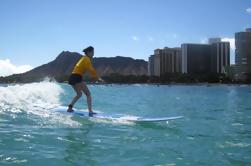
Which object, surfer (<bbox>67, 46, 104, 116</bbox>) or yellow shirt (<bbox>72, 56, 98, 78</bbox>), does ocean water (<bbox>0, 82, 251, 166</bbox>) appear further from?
yellow shirt (<bbox>72, 56, 98, 78</bbox>)

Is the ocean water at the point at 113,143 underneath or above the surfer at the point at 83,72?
underneath

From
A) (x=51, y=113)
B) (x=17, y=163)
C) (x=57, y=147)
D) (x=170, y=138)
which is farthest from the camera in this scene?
(x=51, y=113)

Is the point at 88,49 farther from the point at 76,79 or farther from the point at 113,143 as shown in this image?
the point at 113,143

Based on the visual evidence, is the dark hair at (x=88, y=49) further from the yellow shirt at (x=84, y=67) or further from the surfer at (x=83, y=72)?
the yellow shirt at (x=84, y=67)

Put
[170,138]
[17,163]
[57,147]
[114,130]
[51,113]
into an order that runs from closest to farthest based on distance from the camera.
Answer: [17,163] → [57,147] → [170,138] → [114,130] → [51,113]

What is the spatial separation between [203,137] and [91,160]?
3813 mm

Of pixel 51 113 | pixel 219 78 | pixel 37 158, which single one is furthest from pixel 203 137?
pixel 219 78

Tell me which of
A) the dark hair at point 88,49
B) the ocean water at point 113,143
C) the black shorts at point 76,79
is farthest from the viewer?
the black shorts at point 76,79

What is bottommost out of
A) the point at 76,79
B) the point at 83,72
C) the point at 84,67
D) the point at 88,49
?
the point at 76,79

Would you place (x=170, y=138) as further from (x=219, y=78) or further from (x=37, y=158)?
(x=219, y=78)

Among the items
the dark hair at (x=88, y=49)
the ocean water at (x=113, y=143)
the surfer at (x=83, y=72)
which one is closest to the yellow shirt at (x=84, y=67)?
the surfer at (x=83, y=72)

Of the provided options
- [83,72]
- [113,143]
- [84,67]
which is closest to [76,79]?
[83,72]

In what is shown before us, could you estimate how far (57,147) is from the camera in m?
7.48

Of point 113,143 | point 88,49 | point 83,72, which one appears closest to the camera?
point 113,143
